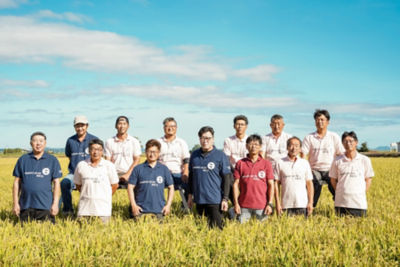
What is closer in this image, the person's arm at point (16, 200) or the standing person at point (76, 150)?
the person's arm at point (16, 200)

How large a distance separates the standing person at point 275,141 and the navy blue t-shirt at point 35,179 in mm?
3983

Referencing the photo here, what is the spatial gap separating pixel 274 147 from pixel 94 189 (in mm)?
3545

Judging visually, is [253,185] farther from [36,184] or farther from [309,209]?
[36,184]

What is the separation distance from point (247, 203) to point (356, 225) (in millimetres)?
1777

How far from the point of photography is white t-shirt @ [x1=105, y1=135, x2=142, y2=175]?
27.3 feet

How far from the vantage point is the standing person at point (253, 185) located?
704 centimetres

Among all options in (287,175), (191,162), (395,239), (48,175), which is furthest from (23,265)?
(395,239)

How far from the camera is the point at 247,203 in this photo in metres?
7.05

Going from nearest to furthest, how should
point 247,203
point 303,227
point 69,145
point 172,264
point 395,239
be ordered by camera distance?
point 172,264 → point 395,239 → point 303,227 → point 247,203 → point 69,145

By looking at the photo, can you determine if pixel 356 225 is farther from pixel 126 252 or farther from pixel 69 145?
pixel 69 145

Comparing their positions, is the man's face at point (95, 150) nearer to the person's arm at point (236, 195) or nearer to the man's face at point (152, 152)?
the man's face at point (152, 152)

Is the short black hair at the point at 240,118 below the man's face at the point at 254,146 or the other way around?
the other way around

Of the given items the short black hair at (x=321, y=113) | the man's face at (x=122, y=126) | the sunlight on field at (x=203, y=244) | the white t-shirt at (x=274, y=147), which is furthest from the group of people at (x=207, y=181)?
the man's face at (x=122, y=126)

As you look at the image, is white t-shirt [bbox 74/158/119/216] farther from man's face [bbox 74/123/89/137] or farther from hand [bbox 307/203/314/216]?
hand [bbox 307/203/314/216]
